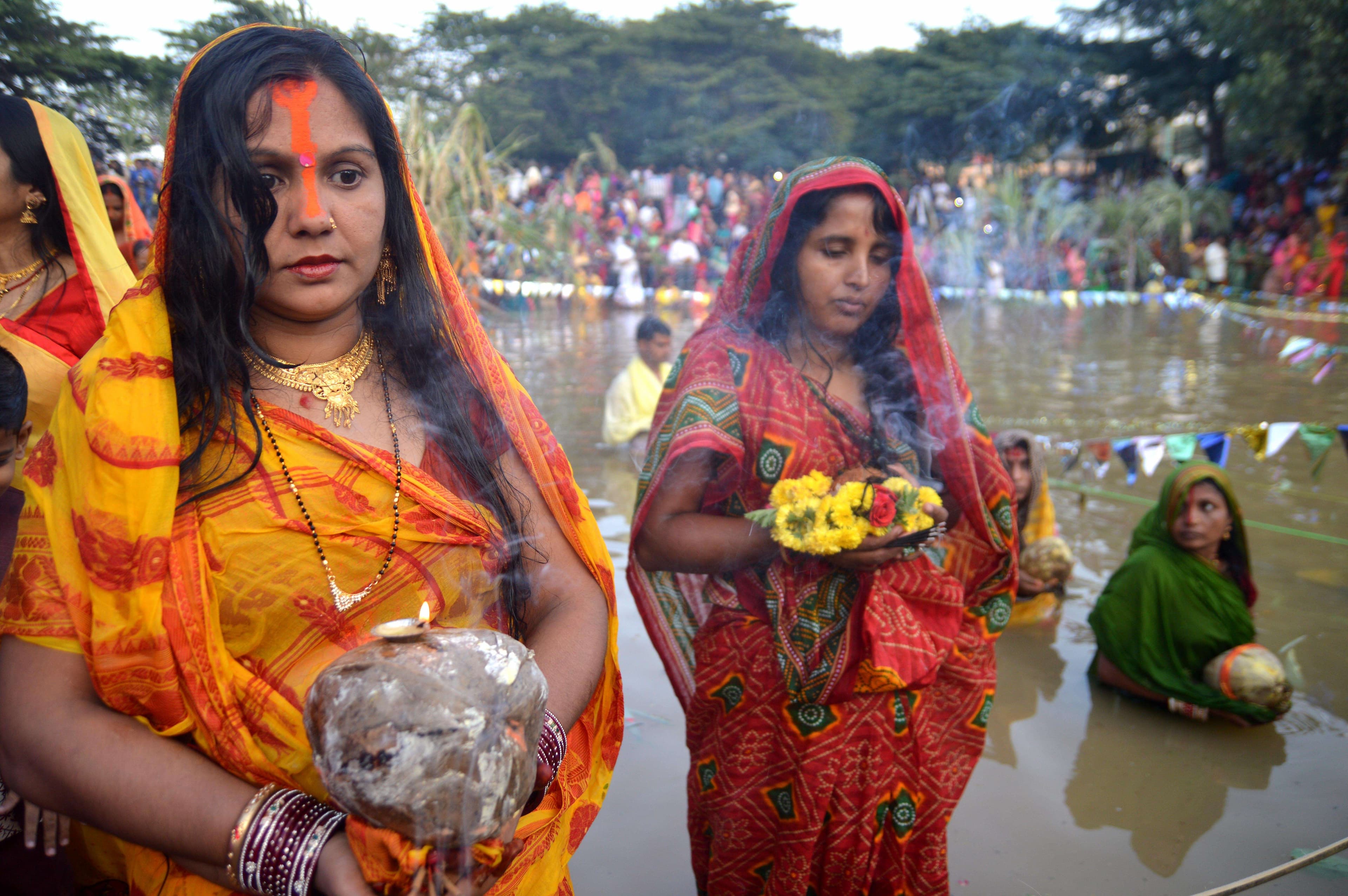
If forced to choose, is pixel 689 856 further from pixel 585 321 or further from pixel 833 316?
pixel 585 321

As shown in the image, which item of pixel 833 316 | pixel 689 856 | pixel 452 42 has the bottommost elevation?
pixel 689 856

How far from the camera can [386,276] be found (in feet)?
5.13

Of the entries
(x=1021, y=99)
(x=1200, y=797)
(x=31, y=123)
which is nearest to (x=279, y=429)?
(x=31, y=123)

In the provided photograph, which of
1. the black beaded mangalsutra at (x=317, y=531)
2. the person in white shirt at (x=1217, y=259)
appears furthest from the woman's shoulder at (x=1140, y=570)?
the person in white shirt at (x=1217, y=259)

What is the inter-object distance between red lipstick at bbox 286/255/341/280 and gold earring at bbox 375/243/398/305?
18 centimetres

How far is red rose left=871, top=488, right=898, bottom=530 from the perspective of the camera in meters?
1.97

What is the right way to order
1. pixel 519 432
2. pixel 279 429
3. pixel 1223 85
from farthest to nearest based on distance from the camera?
pixel 1223 85 < pixel 519 432 < pixel 279 429

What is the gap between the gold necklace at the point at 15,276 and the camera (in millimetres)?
1880

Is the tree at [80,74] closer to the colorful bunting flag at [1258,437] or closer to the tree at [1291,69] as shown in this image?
the colorful bunting flag at [1258,437]

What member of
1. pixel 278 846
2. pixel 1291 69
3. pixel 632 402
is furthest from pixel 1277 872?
pixel 1291 69

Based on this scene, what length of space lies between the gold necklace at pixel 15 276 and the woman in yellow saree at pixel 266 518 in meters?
0.83

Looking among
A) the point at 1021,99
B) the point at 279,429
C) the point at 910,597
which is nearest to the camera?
the point at 279,429

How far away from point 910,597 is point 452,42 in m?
2.11

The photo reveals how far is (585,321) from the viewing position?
11.9 m
